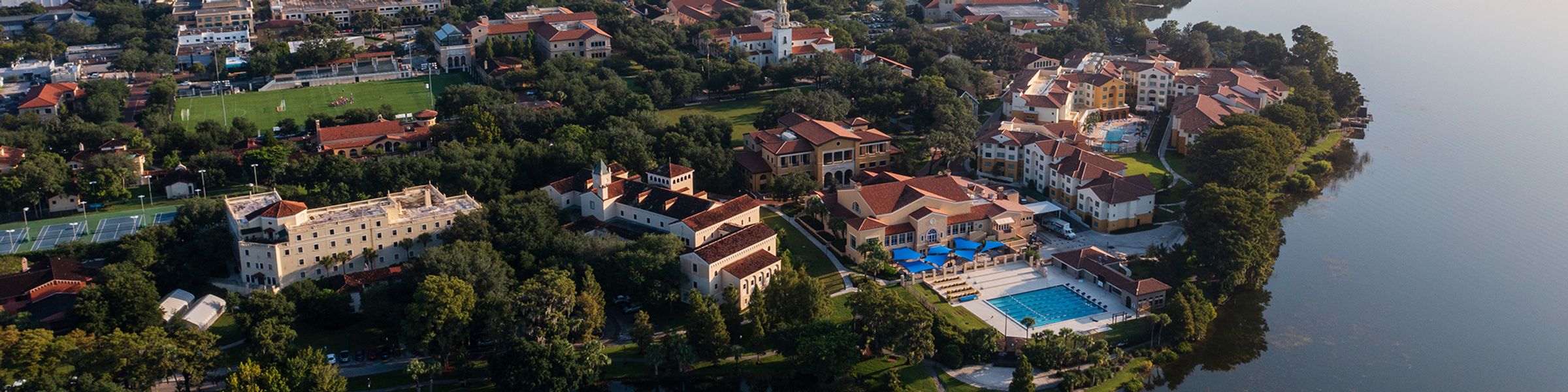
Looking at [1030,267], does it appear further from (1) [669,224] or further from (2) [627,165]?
(2) [627,165]

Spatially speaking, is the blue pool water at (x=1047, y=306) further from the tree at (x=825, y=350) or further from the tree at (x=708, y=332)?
the tree at (x=708, y=332)

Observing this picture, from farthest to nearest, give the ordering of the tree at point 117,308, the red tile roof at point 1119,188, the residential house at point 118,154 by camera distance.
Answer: the residential house at point 118,154 → the red tile roof at point 1119,188 → the tree at point 117,308

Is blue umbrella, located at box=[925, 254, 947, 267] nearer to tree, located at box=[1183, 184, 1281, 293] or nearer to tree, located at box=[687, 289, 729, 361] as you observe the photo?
tree, located at box=[1183, 184, 1281, 293]

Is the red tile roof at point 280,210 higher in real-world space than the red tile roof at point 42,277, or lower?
higher

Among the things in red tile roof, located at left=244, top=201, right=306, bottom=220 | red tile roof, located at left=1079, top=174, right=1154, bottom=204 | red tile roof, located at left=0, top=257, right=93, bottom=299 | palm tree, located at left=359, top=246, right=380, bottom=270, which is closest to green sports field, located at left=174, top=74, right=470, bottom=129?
red tile roof, located at left=0, top=257, right=93, bottom=299

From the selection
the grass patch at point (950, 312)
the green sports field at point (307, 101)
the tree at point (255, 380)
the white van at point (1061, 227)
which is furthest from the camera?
the green sports field at point (307, 101)

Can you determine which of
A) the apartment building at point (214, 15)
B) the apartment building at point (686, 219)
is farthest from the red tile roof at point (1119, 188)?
the apartment building at point (214, 15)

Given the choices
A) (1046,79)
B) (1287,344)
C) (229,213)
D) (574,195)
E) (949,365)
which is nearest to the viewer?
(949,365)

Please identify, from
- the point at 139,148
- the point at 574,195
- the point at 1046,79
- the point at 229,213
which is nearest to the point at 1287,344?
the point at 574,195
